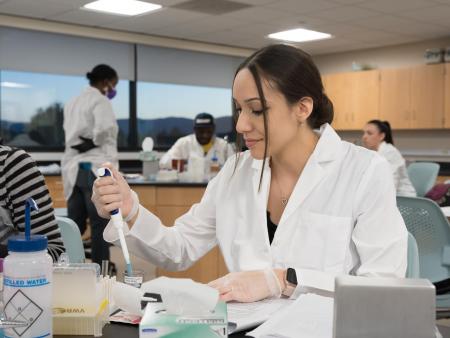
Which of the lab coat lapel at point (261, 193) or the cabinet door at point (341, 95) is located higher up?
the cabinet door at point (341, 95)

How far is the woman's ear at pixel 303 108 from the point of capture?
1538mm

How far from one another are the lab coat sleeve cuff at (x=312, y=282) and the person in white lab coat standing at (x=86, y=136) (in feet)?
10.6

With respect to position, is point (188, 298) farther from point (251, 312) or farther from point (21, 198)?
point (21, 198)

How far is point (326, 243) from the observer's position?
145 centimetres

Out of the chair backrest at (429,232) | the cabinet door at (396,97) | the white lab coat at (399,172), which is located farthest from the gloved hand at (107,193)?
the cabinet door at (396,97)

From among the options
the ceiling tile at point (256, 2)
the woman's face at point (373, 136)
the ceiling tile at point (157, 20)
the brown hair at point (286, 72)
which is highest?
the ceiling tile at point (157, 20)

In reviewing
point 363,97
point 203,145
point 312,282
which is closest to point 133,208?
point 312,282

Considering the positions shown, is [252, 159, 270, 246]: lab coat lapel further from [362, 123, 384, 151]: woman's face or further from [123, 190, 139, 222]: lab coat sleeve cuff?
[362, 123, 384, 151]: woman's face

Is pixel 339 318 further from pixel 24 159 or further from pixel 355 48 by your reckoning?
pixel 355 48

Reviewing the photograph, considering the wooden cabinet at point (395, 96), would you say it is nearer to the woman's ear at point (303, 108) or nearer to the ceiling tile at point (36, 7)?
the ceiling tile at point (36, 7)

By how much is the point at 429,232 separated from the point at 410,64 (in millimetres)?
5718

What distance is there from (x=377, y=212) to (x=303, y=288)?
32 centimetres

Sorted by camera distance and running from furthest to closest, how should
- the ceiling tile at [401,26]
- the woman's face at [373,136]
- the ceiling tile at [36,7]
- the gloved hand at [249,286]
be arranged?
the ceiling tile at [401,26], the woman's face at [373,136], the ceiling tile at [36,7], the gloved hand at [249,286]

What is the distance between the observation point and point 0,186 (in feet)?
5.04
